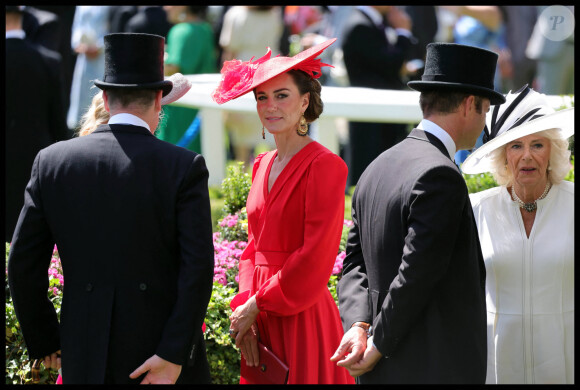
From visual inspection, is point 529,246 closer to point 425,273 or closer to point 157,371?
point 425,273

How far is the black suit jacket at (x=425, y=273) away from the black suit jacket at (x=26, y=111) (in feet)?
17.3

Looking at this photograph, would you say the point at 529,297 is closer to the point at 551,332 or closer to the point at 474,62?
the point at 551,332

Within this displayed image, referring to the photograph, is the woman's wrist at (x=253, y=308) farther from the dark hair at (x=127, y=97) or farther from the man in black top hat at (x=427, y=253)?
the dark hair at (x=127, y=97)

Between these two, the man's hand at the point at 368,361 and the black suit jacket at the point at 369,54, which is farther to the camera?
the black suit jacket at the point at 369,54

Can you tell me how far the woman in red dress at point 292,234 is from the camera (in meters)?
3.92

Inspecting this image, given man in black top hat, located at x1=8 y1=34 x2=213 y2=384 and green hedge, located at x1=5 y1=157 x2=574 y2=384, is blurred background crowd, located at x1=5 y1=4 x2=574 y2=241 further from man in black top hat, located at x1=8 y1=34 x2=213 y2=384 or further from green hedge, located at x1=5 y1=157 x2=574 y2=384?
man in black top hat, located at x1=8 y1=34 x2=213 y2=384

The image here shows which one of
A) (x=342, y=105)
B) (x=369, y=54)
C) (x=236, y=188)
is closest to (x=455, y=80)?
(x=236, y=188)

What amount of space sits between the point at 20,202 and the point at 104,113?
13.6 feet

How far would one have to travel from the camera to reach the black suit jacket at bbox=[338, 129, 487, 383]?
321 cm

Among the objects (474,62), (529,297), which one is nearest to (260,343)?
(529,297)

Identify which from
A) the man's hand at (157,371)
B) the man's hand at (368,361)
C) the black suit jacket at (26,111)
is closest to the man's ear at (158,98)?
the man's hand at (157,371)

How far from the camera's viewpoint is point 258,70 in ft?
13.5

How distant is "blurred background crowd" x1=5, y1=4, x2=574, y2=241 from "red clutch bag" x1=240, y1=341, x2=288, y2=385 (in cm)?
432

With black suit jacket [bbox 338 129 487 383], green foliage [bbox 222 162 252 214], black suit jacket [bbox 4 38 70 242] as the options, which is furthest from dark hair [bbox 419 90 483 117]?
black suit jacket [bbox 4 38 70 242]
